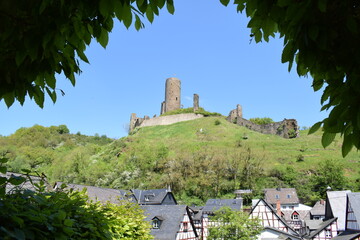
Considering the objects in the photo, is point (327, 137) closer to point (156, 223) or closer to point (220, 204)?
point (156, 223)

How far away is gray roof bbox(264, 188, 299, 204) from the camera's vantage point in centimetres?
4700

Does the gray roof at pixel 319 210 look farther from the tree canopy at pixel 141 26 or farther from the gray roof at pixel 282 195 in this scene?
the tree canopy at pixel 141 26

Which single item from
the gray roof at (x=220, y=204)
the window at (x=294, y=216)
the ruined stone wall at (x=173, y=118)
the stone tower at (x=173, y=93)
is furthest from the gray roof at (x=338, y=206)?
the stone tower at (x=173, y=93)

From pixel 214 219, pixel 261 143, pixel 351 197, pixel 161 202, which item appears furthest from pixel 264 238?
pixel 261 143

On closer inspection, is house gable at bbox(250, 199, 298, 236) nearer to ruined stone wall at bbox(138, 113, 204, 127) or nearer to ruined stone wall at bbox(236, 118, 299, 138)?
ruined stone wall at bbox(236, 118, 299, 138)

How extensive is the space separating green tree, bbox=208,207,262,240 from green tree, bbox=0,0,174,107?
26018mm

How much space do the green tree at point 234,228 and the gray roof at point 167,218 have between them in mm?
3791

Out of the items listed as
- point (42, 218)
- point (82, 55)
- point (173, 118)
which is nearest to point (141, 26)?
point (82, 55)

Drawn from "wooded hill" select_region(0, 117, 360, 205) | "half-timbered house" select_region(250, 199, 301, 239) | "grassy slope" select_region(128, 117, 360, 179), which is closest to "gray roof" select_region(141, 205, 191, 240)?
"half-timbered house" select_region(250, 199, 301, 239)

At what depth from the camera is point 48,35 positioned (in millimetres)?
2367

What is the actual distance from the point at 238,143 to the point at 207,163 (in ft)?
42.6

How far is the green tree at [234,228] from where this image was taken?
2659 cm

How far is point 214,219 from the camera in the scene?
28.7m

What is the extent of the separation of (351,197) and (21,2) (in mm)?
30027
